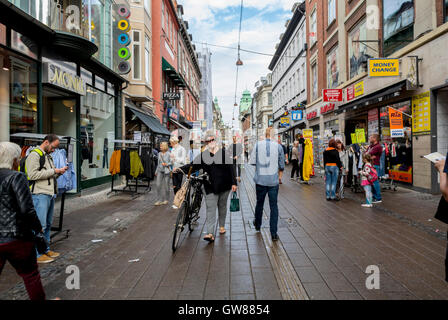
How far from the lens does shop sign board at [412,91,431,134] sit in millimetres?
10258

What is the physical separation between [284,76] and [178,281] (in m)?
36.5

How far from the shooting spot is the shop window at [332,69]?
1961 centimetres

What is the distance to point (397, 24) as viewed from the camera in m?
12.2

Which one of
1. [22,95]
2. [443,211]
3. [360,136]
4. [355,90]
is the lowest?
[443,211]

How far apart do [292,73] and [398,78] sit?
2192 cm

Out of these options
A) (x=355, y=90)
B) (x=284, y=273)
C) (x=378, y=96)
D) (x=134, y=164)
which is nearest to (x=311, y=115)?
(x=355, y=90)

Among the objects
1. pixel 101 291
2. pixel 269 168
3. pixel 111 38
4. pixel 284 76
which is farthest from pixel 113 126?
pixel 284 76

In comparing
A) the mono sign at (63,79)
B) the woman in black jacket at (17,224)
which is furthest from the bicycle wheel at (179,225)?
the mono sign at (63,79)

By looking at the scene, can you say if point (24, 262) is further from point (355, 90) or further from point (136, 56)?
point (136, 56)

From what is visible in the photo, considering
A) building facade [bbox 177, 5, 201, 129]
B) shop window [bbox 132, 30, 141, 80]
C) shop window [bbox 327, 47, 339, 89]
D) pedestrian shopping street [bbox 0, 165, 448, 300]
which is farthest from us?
building facade [bbox 177, 5, 201, 129]

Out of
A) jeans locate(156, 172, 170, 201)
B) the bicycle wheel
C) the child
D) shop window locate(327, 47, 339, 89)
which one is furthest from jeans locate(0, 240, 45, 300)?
shop window locate(327, 47, 339, 89)

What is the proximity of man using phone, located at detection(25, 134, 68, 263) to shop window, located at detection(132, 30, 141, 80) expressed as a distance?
13.1m

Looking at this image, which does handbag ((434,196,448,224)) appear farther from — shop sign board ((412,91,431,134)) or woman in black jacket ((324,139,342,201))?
shop sign board ((412,91,431,134))
